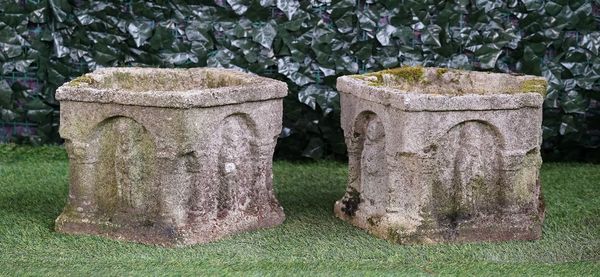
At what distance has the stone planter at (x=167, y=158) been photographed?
17.3ft

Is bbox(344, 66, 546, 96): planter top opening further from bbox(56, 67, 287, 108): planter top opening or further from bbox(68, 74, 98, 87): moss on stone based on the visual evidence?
bbox(68, 74, 98, 87): moss on stone

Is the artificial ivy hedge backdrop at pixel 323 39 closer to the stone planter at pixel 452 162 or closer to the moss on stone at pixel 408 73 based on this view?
the moss on stone at pixel 408 73

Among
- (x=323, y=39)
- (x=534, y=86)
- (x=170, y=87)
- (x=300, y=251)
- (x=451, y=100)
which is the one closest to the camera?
(x=451, y=100)

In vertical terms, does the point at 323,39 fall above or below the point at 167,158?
above

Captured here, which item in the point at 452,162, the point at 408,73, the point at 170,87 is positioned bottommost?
the point at 452,162

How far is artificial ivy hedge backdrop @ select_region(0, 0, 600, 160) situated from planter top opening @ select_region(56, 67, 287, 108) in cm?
104

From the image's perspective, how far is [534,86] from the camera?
5.67 meters

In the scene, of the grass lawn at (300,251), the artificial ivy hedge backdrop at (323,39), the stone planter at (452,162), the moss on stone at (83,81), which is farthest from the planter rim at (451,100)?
the artificial ivy hedge backdrop at (323,39)

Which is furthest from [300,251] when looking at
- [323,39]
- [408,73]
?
[323,39]

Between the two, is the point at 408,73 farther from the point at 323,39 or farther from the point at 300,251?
the point at 300,251

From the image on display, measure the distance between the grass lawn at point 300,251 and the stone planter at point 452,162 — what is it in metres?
0.11

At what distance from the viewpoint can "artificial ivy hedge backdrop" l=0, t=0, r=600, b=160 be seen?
7.18 metres

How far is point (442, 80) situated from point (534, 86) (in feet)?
2.20

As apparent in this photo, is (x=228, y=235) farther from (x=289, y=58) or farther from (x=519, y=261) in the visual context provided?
(x=289, y=58)
